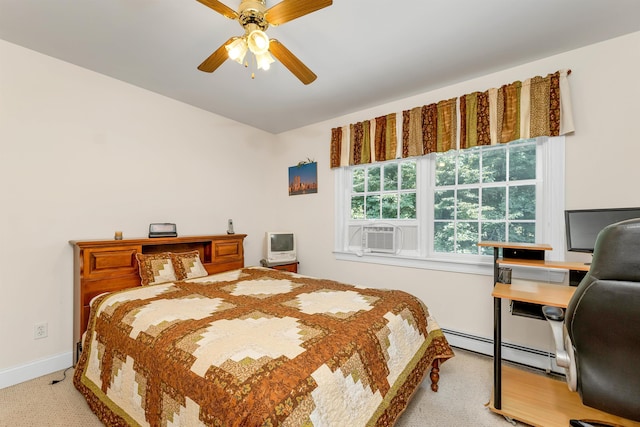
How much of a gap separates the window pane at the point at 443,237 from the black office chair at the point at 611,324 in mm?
1823

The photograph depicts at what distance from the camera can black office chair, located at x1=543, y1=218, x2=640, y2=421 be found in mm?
937

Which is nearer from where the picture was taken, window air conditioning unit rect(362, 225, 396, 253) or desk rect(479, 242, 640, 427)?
desk rect(479, 242, 640, 427)

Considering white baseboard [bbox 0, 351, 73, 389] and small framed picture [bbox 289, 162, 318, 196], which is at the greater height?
small framed picture [bbox 289, 162, 318, 196]

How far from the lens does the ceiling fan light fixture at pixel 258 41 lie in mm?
1514

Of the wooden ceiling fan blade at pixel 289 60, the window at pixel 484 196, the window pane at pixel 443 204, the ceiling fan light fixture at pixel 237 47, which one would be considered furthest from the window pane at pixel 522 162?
the ceiling fan light fixture at pixel 237 47

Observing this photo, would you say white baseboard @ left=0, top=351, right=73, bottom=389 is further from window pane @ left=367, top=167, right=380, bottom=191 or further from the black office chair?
the black office chair

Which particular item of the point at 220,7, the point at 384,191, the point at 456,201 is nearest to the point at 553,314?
the point at 456,201

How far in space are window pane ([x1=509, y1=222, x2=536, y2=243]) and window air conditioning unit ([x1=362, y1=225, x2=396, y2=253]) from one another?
1.13 m

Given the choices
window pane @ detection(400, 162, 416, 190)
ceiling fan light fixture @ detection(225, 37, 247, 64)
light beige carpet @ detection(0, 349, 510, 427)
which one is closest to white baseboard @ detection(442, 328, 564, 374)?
light beige carpet @ detection(0, 349, 510, 427)

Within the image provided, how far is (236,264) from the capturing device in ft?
11.3

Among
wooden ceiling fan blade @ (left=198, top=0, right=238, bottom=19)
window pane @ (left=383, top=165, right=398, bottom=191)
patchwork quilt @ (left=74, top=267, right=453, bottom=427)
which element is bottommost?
patchwork quilt @ (left=74, top=267, right=453, bottom=427)

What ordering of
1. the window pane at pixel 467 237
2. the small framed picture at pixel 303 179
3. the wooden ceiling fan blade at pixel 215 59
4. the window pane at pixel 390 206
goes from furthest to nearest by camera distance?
the small framed picture at pixel 303 179 < the window pane at pixel 390 206 < the window pane at pixel 467 237 < the wooden ceiling fan blade at pixel 215 59

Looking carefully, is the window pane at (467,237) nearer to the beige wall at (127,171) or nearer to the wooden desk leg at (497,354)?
the beige wall at (127,171)

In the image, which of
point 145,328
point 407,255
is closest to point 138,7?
point 145,328
